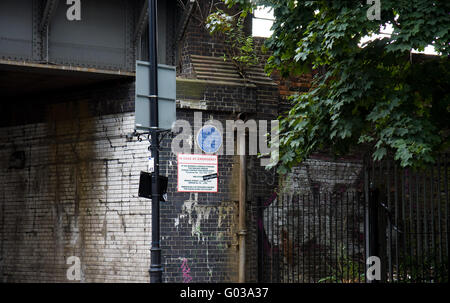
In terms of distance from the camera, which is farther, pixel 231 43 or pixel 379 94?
pixel 231 43

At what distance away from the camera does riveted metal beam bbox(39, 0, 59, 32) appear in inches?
541

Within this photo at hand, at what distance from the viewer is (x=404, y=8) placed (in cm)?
1070

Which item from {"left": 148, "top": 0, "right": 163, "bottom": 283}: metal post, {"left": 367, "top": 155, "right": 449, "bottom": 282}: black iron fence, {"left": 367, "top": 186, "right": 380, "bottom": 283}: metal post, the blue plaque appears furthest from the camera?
the blue plaque

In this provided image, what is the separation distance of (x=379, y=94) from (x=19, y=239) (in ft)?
33.5

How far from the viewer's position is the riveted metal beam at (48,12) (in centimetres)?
1374

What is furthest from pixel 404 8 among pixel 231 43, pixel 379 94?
pixel 231 43

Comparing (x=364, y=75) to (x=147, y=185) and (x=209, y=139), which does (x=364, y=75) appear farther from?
(x=209, y=139)

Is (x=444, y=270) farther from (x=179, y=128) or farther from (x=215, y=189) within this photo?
(x=179, y=128)

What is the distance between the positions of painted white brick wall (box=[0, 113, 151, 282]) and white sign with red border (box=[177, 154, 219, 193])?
83cm

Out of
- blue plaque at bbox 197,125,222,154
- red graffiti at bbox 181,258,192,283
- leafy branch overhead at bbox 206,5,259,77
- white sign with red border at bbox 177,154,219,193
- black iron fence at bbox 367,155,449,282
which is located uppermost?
leafy branch overhead at bbox 206,5,259,77

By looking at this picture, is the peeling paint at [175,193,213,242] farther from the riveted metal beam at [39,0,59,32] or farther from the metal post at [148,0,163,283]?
the riveted metal beam at [39,0,59,32]

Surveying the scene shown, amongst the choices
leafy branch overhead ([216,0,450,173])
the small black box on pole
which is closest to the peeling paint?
the small black box on pole

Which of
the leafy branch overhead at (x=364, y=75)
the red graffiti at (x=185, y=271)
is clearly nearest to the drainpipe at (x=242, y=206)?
the red graffiti at (x=185, y=271)

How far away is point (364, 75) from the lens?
1097cm
